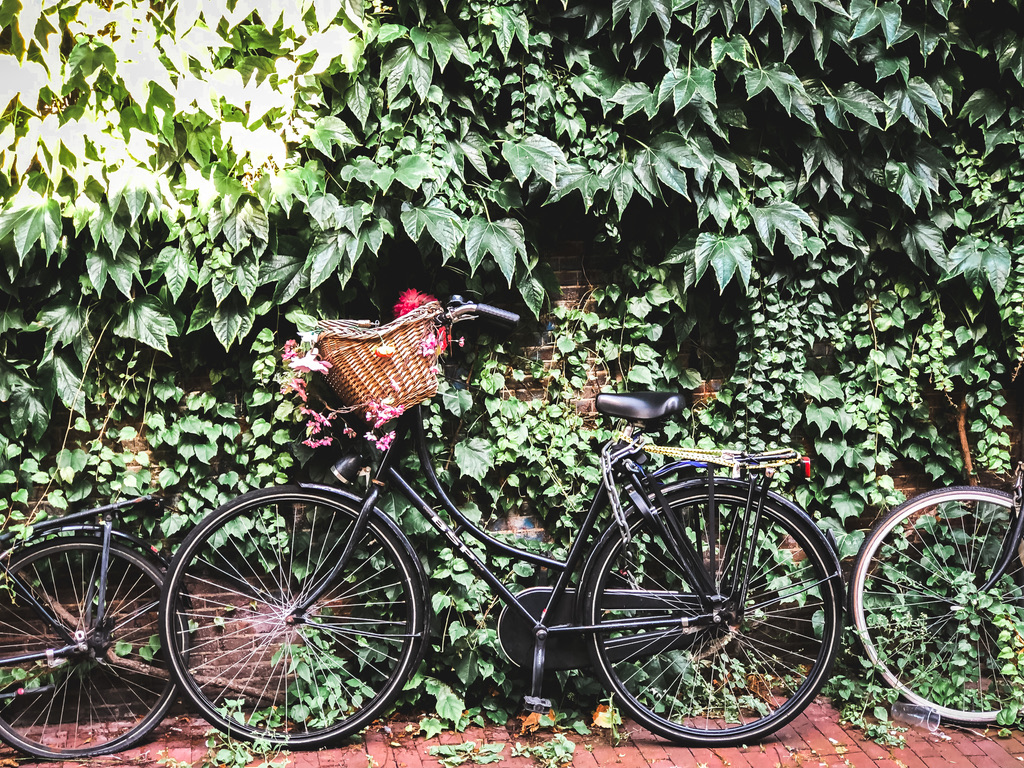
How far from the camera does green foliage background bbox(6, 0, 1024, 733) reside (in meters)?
3.46

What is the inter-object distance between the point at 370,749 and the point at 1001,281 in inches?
135

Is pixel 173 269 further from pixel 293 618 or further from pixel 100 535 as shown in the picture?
pixel 293 618

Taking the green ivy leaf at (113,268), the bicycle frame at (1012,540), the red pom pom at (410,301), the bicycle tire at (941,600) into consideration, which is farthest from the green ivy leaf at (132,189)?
the bicycle frame at (1012,540)

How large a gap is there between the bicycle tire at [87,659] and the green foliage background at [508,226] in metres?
0.27

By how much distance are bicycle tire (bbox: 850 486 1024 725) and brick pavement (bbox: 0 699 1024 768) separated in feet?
0.68

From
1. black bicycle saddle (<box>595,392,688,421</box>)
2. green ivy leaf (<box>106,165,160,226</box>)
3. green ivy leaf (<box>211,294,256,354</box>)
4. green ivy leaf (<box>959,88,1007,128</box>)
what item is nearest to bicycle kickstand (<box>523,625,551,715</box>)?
black bicycle saddle (<box>595,392,688,421</box>)

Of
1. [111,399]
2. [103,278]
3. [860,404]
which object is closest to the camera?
[103,278]

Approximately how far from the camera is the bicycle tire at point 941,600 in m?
3.77

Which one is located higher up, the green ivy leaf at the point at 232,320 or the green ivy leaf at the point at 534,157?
the green ivy leaf at the point at 534,157

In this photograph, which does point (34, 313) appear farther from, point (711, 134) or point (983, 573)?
point (983, 573)

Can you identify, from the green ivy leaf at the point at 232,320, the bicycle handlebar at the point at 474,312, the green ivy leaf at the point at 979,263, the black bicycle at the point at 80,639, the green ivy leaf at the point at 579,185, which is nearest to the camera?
the bicycle handlebar at the point at 474,312

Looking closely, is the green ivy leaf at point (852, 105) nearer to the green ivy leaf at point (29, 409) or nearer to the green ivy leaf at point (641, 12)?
the green ivy leaf at point (641, 12)

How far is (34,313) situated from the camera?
3.53 meters

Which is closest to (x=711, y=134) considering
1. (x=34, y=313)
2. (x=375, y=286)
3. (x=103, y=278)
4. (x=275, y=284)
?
(x=375, y=286)
